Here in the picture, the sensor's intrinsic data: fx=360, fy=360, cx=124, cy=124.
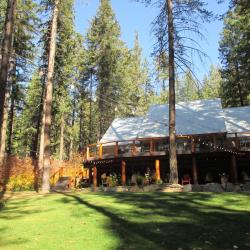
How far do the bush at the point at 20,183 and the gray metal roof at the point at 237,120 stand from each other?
1308 cm

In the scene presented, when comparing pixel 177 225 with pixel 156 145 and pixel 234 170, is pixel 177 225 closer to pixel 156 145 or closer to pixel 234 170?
pixel 234 170

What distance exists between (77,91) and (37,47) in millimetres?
12274

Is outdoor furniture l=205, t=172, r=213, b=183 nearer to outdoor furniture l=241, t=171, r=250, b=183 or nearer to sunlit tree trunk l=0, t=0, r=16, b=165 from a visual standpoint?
outdoor furniture l=241, t=171, r=250, b=183

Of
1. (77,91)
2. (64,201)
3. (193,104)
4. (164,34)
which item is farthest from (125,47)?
(64,201)

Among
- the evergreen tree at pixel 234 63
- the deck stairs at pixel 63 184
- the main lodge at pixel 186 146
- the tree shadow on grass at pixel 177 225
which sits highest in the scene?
the evergreen tree at pixel 234 63

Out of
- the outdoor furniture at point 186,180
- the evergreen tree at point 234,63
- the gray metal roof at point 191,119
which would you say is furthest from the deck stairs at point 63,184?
the evergreen tree at point 234,63

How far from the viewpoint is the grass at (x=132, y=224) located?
267 inches

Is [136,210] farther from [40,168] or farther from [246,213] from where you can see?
[40,168]

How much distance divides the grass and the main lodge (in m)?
7.96

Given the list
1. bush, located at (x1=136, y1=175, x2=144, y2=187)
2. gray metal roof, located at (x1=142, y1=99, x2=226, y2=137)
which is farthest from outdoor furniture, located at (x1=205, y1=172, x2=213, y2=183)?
bush, located at (x1=136, y1=175, x2=144, y2=187)

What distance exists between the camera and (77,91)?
43.7 meters

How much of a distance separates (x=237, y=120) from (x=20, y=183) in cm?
1526

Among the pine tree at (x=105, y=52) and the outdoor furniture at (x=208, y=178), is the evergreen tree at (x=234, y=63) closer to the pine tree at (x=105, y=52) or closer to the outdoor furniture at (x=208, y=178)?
the pine tree at (x=105, y=52)

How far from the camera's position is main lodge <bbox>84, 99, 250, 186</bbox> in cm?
2006
